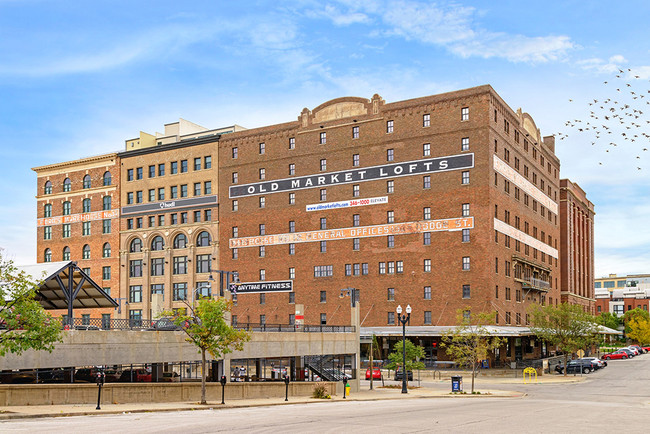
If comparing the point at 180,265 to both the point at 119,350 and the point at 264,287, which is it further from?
the point at 119,350

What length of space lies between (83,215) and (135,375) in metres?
65.0

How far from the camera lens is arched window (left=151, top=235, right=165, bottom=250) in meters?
93.2

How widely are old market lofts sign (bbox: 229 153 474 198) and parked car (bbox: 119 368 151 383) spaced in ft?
148

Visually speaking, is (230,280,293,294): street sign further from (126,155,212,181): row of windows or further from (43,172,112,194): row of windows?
(43,172,112,194): row of windows

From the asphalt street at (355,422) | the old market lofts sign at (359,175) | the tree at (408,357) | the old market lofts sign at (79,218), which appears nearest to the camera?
the asphalt street at (355,422)

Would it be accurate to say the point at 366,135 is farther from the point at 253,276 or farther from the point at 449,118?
the point at 253,276

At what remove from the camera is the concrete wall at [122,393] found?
27.6 m

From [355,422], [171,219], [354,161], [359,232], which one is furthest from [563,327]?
[355,422]

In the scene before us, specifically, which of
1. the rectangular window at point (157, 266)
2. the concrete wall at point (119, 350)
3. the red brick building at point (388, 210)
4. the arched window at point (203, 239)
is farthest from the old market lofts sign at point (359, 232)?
the concrete wall at point (119, 350)

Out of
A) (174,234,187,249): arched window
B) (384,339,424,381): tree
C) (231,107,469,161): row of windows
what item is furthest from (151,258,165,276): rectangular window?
(384,339,424,381): tree

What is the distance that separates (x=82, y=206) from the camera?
98312 millimetres

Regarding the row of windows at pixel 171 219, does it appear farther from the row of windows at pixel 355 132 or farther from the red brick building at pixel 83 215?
the row of windows at pixel 355 132

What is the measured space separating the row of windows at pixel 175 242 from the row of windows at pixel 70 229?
4.38 meters

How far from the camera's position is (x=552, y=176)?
10219cm
